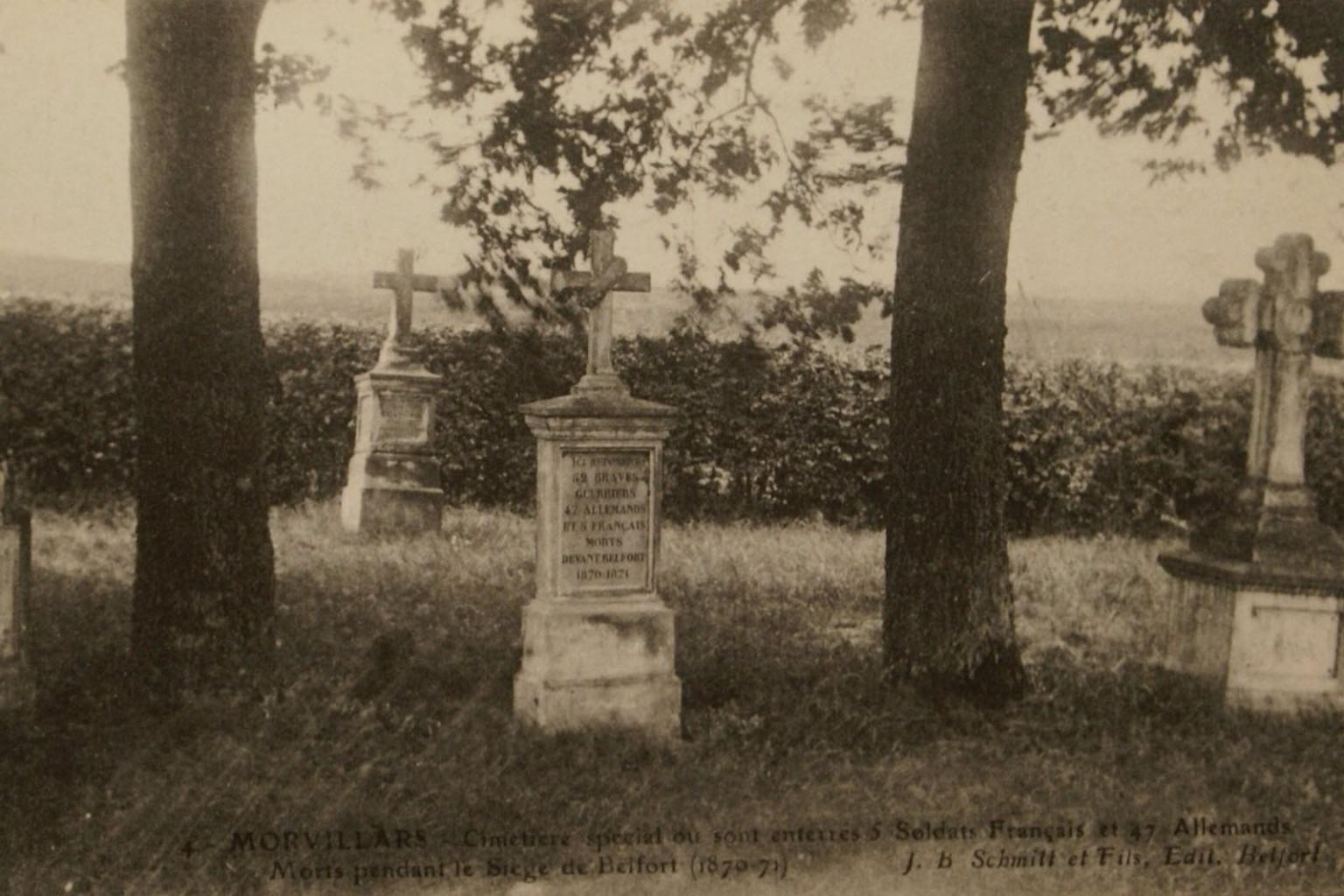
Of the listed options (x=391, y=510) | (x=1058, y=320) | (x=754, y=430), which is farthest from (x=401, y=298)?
(x=1058, y=320)

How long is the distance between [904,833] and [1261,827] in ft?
5.04

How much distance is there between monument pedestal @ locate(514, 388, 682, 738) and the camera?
6332 millimetres

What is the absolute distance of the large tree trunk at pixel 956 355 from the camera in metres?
A: 6.64

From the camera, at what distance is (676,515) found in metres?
14.2

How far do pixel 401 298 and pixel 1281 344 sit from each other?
823cm

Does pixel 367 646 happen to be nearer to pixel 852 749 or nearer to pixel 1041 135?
pixel 852 749

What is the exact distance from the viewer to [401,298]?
1259cm

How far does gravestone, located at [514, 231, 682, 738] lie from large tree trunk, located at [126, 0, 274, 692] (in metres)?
1.48

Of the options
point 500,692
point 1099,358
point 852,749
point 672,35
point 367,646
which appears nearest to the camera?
point 852,749

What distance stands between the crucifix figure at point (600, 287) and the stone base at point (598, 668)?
114 cm

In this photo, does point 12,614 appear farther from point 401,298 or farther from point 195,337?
point 401,298

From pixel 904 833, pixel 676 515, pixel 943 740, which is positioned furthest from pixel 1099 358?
pixel 904 833

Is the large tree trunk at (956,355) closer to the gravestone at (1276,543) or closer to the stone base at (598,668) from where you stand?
the gravestone at (1276,543)

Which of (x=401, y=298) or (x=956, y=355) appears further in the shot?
(x=401, y=298)
